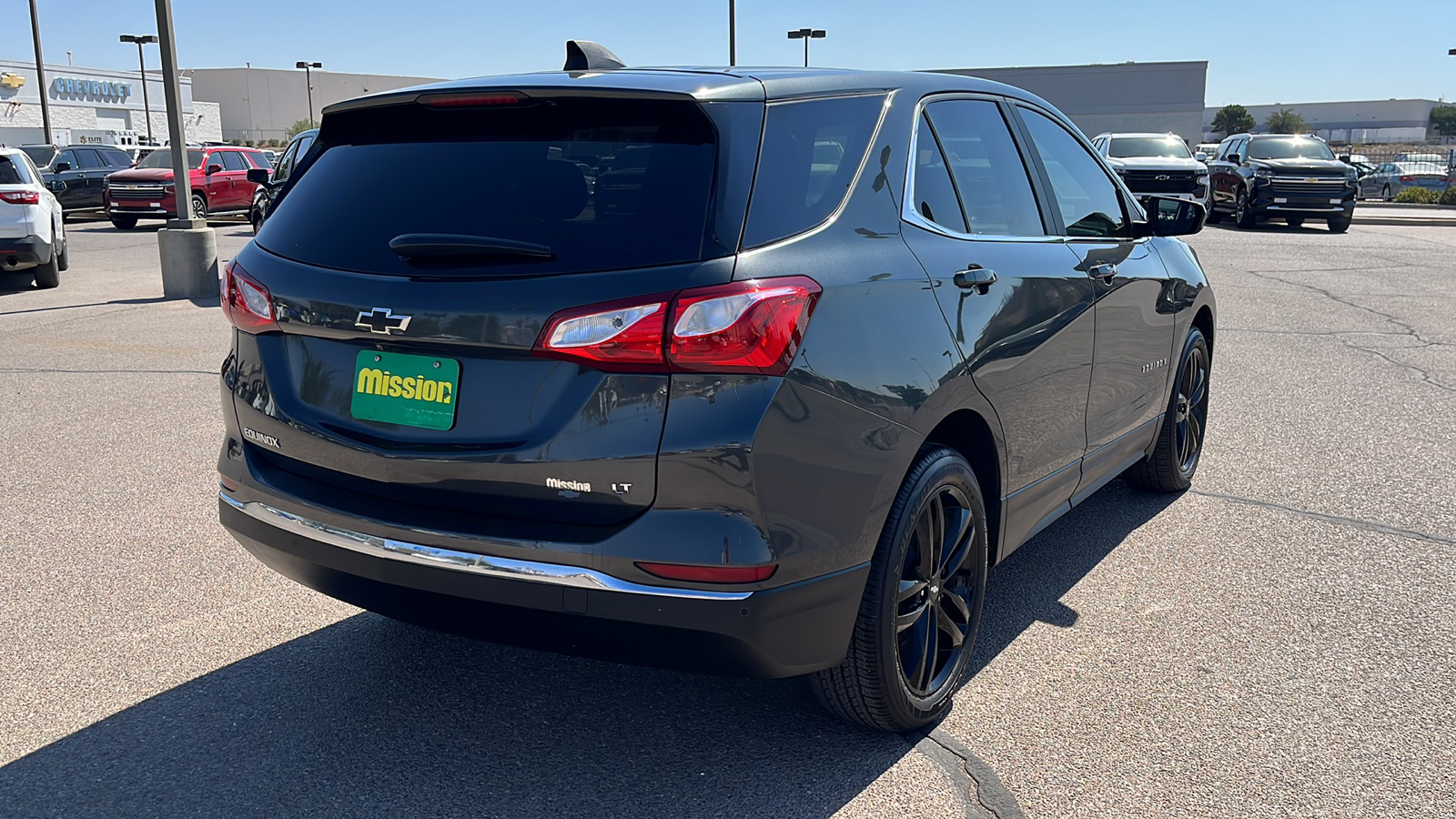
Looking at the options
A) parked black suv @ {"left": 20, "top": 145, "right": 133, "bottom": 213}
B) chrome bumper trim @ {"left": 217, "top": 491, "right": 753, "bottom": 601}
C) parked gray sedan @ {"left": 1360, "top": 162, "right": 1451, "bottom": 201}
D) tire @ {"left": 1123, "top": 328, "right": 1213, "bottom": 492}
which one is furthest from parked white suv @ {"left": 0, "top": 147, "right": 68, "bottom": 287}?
parked gray sedan @ {"left": 1360, "top": 162, "right": 1451, "bottom": 201}

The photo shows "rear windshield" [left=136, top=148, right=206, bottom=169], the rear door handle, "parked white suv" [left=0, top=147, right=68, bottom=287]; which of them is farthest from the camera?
"rear windshield" [left=136, top=148, right=206, bottom=169]

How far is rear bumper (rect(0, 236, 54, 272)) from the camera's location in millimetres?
13102

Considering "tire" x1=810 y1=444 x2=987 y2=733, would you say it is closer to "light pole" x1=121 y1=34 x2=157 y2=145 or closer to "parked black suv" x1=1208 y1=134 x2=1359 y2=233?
"parked black suv" x1=1208 y1=134 x2=1359 y2=233

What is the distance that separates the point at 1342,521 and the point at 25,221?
13.6 meters

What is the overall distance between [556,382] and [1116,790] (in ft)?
5.69

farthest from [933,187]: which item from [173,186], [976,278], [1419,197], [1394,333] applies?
[1419,197]

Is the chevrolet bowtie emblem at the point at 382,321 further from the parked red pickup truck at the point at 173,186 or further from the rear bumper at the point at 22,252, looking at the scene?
the parked red pickup truck at the point at 173,186

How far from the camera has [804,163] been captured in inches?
113

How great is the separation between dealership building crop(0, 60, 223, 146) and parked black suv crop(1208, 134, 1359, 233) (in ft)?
186

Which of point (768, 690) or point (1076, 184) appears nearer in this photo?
point (768, 690)

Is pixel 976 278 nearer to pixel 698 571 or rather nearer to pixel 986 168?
pixel 986 168

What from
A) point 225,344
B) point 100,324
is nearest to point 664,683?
point 225,344

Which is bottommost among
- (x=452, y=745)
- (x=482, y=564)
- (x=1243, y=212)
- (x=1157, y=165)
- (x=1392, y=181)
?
(x=452, y=745)

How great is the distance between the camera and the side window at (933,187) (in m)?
3.30
